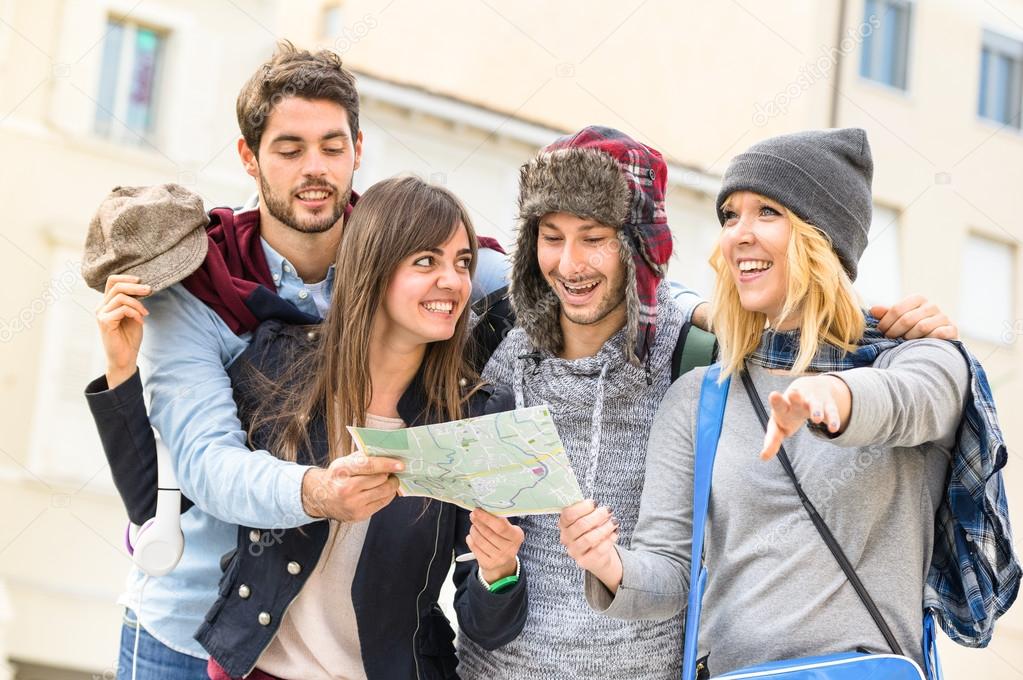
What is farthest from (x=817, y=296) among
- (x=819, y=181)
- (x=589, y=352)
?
(x=589, y=352)

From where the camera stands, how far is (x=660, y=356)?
11.0ft

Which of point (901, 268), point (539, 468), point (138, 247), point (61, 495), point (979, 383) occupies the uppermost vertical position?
point (901, 268)

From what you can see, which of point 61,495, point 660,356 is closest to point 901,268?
point 61,495

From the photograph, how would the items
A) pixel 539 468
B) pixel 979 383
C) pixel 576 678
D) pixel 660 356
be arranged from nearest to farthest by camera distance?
pixel 539 468
pixel 979 383
pixel 576 678
pixel 660 356

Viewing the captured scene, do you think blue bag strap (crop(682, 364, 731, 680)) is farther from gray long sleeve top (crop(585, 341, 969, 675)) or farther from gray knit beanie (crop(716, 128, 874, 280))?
gray knit beanie (crop(716, 128, 874, 280))

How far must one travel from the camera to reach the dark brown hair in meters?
3.62

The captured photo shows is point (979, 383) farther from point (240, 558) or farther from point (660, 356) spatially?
point (240, 558)

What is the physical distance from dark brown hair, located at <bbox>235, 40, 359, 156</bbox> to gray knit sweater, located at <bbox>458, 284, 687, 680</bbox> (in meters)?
1.01

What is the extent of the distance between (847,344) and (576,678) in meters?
1.09

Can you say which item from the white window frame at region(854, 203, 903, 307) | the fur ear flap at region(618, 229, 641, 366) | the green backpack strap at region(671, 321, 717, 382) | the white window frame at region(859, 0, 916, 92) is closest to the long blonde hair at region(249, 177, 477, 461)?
the fur ear flap at region(618, 229, 641, 366)

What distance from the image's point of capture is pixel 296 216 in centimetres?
353

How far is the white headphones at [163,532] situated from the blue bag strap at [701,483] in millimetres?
1350

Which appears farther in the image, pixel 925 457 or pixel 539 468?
pixel 925 457

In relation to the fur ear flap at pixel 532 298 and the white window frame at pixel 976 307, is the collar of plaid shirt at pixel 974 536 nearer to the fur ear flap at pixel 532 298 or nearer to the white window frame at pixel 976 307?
the fur ear flap at pixel 532 298
